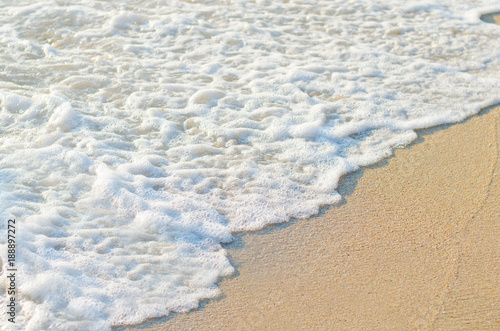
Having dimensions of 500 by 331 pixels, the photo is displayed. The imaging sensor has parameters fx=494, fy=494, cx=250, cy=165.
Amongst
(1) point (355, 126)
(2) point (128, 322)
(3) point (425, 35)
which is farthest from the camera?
(3) point (425, 35)

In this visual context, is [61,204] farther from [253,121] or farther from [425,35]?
[425,35]

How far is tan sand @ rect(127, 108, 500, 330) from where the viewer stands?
2.24 m

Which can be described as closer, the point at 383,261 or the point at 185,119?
the point at 383,261

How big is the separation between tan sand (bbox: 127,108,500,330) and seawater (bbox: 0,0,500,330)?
0.14 m

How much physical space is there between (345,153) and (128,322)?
6.10 feet

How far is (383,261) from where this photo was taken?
8.30 ft

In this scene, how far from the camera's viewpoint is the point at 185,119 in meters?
3.77

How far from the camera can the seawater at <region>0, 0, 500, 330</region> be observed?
8.26 ft

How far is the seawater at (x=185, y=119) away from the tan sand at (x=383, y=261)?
140 mm

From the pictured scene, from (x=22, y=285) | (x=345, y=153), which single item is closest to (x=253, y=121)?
(x=345, y=153)

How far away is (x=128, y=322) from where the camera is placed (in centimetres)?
223

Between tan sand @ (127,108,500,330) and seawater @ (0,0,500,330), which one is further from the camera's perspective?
seawater @ (0,0,500,330)

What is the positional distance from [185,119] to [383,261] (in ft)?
6.26

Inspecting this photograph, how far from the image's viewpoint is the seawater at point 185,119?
2.52 m
